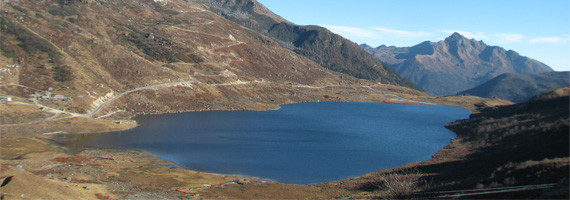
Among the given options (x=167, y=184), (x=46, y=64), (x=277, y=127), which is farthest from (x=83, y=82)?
(x=167, y=184)

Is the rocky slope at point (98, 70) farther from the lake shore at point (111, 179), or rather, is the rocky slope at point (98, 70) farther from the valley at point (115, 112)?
the lake shore at point (111, 179)

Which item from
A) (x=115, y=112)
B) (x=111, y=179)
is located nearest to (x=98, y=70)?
(x=115, y=112)

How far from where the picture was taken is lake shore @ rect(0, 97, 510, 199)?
1855 inches

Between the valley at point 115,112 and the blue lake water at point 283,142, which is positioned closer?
the valley at point 115,112

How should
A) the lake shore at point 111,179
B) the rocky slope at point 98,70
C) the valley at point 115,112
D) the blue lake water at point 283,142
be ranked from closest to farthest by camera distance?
1. the lake shore at point 111,179
2. the valley at point 115,112
3. the blue lake water at point 283,142
4. the rocky slope at point 98,70

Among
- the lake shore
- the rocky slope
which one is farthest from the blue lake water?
the rocky slope

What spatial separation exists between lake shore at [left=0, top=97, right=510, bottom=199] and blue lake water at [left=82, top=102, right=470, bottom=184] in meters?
5.86

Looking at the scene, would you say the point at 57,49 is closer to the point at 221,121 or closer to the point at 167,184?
the point at 221,121

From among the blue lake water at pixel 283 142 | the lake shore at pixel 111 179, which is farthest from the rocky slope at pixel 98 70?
the lake shore at pixel 111 179

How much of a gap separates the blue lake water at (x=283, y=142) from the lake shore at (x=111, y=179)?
586 centimetres

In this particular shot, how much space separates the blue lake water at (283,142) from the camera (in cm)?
7375

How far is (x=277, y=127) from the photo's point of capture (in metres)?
123

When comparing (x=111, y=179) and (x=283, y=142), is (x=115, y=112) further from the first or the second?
(x=111, y=179)

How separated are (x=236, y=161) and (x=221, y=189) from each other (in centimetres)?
1965
